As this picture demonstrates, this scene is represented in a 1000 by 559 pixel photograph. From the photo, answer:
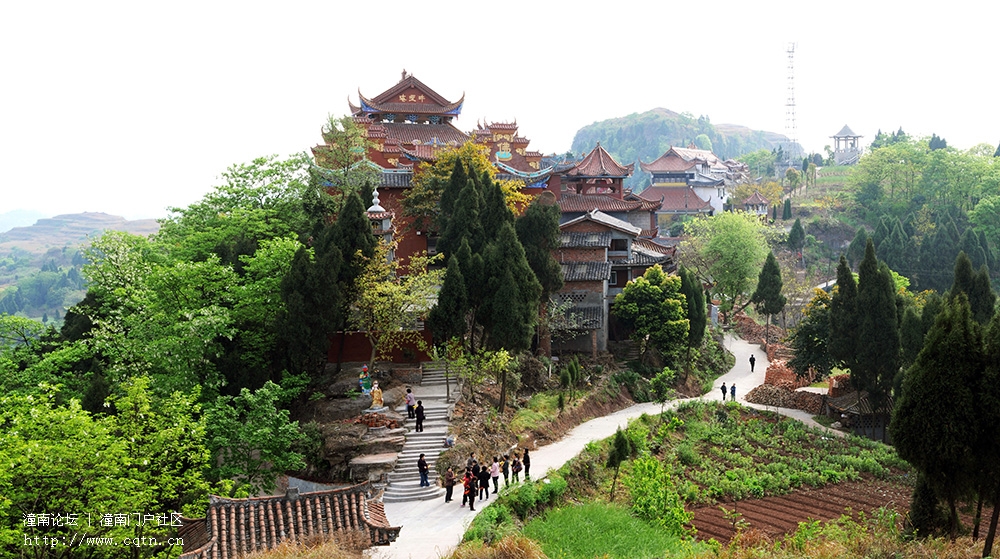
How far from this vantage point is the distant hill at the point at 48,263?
282 feet

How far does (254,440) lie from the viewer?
17.5m

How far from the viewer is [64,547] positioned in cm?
1298

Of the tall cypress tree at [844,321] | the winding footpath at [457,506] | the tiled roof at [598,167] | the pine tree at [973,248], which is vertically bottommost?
the winding footpath at [457,506]

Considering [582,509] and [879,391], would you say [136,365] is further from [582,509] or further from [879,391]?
[879,391]

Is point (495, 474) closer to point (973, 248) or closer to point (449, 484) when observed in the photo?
point (449, 484)

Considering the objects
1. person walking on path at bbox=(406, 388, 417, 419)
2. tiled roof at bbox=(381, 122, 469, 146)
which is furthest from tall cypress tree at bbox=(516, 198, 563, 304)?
tiled roof at bbox=(381, 122, 469, 146)

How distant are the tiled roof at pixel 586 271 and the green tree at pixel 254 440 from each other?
41.3ft

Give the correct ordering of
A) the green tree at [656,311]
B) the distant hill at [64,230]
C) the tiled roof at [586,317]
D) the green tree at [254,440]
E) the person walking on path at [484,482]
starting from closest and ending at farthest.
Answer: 1. the person walking on path at [484,482]
2. the green tree at [254,440]
3. the tiled roof at [586,317]
4. the green tree at [656,311]
5. the distant hill at [64,230]

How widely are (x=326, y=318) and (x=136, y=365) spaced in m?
4.94

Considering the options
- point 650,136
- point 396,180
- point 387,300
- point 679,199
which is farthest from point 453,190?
point 650,136

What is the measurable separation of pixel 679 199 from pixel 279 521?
6035 cm

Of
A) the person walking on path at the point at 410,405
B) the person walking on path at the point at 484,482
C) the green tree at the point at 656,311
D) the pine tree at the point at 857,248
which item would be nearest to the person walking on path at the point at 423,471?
the person walking on path at the point at 484,482

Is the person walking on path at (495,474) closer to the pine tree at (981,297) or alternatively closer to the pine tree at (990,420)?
the pine tree at (990,420)

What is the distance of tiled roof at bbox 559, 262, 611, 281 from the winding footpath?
4692 mm
